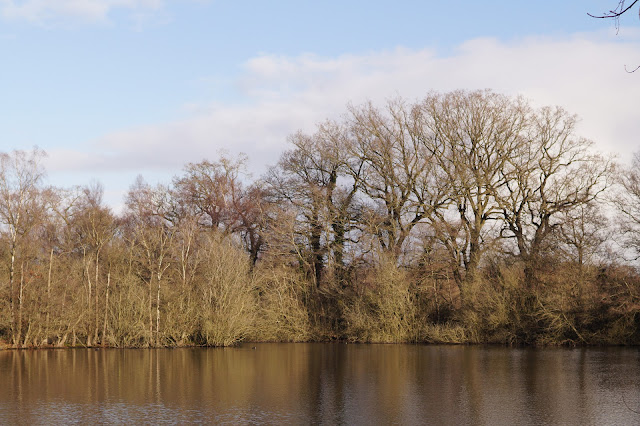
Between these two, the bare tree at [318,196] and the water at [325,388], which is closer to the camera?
the water at [325,388]

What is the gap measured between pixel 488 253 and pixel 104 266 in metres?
23.0

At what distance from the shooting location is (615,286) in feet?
117

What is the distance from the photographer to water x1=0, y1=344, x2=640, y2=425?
52.2 feet

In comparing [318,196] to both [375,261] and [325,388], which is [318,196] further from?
[325,388]

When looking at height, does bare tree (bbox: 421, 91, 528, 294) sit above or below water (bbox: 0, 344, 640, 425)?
above

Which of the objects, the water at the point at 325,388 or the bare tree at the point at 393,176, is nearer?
the water at the point at 325,388

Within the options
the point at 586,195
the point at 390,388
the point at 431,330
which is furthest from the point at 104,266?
the point at 586,195

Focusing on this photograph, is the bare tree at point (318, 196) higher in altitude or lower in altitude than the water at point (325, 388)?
higher

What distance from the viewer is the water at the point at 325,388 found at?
52.2 feet

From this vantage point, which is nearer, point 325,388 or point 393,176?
point 325,388

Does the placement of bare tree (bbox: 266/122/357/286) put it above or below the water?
above

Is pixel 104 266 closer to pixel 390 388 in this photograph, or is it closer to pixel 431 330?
pixel 431 330

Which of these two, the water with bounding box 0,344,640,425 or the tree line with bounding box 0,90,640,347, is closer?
the water with bounding box 0,344,640,425

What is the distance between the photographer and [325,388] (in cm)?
2069
